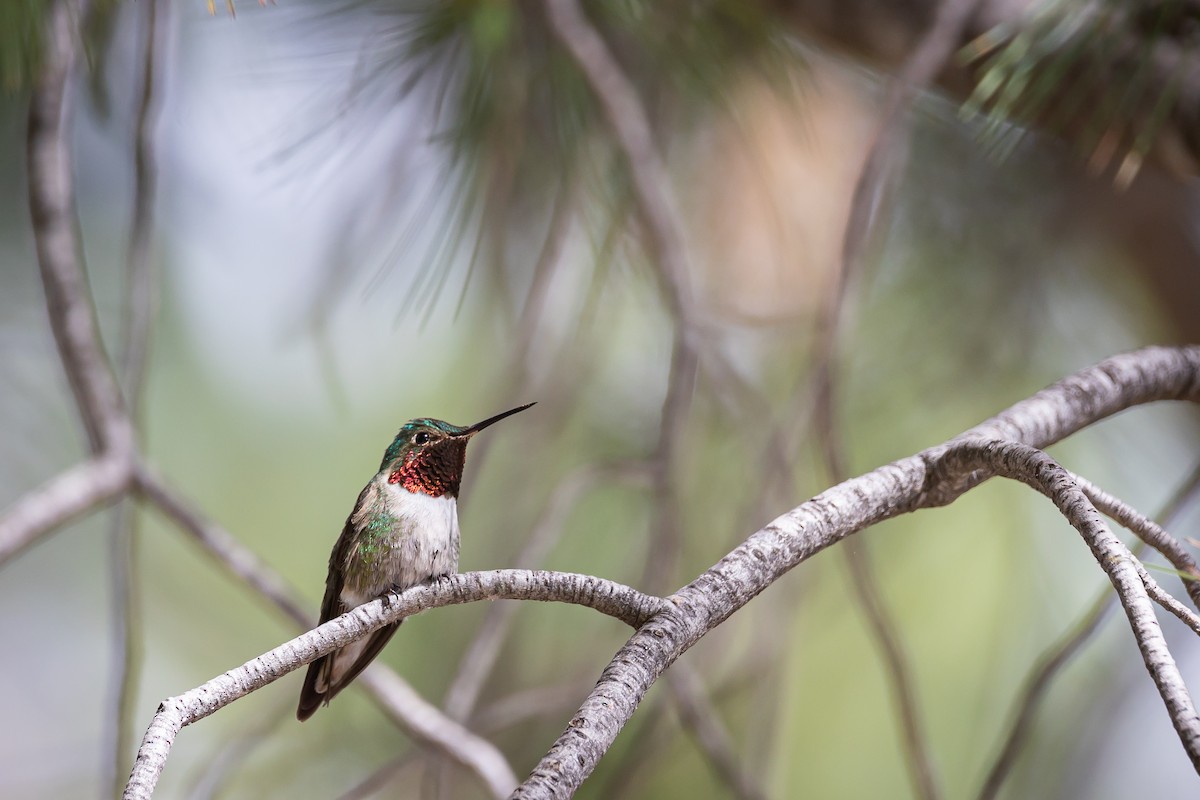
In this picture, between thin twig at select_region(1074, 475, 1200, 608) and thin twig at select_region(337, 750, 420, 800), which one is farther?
thin twig at select_region(337, 750, 420, 800)

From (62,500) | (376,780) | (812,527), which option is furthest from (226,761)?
(812,527)

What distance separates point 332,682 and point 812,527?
0.58 meters

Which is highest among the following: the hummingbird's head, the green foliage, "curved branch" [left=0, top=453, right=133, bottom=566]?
the green foliage

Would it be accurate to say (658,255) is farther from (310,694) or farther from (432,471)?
(310,694)

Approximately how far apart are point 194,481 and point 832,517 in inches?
86.5

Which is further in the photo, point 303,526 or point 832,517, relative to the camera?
point 303,526

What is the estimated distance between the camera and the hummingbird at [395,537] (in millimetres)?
1008

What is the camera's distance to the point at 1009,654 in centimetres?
212

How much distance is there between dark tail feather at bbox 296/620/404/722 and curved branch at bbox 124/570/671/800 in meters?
0.29

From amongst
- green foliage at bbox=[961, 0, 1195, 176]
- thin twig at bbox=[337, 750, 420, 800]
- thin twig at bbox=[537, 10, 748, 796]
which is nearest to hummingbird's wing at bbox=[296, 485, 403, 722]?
thin twig at bbox=[337, 750, 420, 800]

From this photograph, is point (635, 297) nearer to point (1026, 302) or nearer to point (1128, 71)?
point (1026, 302)

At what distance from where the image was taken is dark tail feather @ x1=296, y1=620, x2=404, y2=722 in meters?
1.08

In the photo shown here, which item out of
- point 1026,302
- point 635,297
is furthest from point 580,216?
point 1026,302

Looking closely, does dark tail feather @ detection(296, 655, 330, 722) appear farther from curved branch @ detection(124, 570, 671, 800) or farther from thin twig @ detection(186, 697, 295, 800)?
thin twig @ detection(186, 697, 295, 800)
